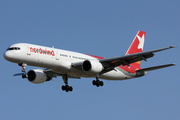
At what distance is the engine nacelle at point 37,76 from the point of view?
45.4 m

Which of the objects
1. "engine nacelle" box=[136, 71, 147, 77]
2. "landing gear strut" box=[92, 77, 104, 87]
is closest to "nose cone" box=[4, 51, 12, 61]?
Result: "landing gear strut" box=[92, 77, 104, 87]

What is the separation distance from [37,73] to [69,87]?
487cm

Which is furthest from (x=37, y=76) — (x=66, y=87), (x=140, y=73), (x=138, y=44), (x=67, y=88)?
(x=138, y=44)

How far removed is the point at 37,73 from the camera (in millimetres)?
45500

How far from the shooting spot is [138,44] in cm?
5178

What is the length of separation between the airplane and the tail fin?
125 inches

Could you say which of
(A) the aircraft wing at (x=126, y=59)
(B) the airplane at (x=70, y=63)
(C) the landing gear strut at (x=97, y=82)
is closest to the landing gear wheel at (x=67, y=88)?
(B) the airplane at (x=70, y=63)

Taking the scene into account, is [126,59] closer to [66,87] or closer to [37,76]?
[66,87]

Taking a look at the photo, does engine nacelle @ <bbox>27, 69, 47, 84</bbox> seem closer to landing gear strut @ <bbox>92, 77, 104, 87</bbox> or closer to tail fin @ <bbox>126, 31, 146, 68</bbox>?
landing gear strut @ <bbox>92, 77, 104, 87</bbox>

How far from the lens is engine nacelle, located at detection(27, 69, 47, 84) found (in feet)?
149

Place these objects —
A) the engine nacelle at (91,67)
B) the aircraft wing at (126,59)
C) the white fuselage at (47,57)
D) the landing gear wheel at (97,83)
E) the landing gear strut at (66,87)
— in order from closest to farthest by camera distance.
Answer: the white fuselage at (47,57) < the aircraft wing at (126,59) < the engine nacelle at (91,67) < the landing gear wheel at (97,83) < the landing gear strut at (66,87)

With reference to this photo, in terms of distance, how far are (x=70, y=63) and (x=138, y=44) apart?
15131 mm

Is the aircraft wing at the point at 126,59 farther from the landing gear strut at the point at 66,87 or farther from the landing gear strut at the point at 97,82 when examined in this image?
the landing gear strut at the point at 66,87

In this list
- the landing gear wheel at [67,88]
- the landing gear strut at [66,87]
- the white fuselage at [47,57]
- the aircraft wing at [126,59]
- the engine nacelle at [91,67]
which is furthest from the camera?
the landing gear wheel at [67,88]
